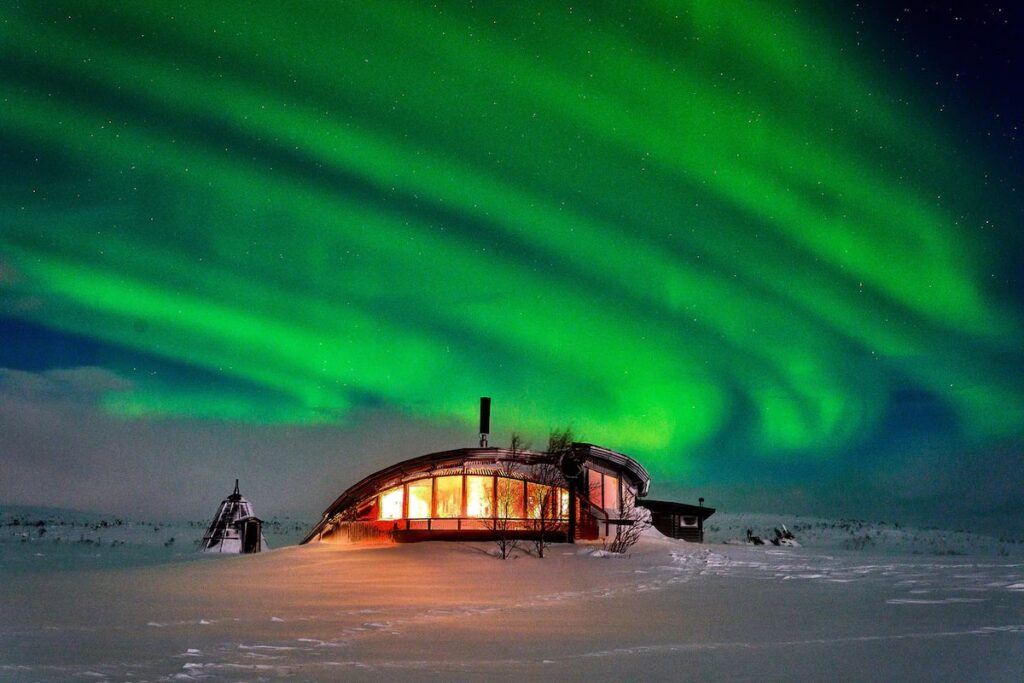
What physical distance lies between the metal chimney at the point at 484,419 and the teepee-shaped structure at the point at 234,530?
34.2 feet

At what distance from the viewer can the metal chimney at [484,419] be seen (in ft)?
130

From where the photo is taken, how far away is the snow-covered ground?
29.3ft

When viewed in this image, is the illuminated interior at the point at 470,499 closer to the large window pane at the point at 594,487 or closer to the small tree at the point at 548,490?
the small tree at the point at 548,490

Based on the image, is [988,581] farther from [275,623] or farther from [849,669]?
[275,623]

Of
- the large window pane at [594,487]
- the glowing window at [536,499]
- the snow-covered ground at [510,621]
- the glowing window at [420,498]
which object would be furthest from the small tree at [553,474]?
the snow-covered ground at [510,621]

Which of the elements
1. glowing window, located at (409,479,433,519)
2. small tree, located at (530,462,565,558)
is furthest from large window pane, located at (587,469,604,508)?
glowing window, located at (409,479,433,519)

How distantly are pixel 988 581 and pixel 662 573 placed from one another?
8.15m

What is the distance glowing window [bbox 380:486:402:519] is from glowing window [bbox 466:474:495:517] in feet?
10.6

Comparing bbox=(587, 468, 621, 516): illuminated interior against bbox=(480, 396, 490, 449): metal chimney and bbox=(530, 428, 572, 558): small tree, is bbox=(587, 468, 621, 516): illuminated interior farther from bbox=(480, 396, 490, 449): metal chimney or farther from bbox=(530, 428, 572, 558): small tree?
bbox=(480, 396, 490, 449): metal chimney

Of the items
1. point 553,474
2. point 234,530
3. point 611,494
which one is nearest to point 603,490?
point 611,494

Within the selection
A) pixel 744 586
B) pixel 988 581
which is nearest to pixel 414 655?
pixel 744 586

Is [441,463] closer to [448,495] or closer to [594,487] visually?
[448,495]

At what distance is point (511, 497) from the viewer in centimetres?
3694

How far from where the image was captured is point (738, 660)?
372 inches
